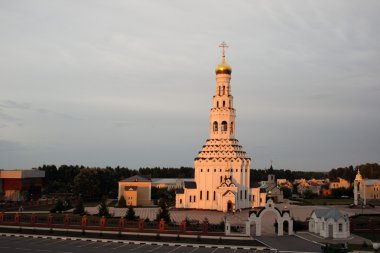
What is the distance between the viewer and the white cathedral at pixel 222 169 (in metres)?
51.2

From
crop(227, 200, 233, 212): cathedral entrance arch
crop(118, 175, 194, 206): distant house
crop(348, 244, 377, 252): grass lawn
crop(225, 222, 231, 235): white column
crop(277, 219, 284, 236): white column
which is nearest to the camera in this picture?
crop(348, 244, 377, 252): grass lawn

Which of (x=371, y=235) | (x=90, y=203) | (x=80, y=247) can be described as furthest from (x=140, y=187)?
(x=371, y=235)

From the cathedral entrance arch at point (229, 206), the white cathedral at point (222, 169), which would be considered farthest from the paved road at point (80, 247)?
the white cathedral at point (222, 169)

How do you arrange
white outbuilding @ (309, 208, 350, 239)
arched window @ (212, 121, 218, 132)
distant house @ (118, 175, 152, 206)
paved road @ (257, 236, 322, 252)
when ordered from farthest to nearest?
distant house @ (118, 175, 152, 206)
arched window @ (212, 121, 218, 132)
white outbuilding @ (309, 208, 350, 239)
paved road @ (257, 236, 322, 252)

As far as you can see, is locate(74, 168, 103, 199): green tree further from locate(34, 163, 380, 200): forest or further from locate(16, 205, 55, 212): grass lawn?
locate(16, 205, 55, 212): grass lawn

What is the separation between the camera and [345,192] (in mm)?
73312

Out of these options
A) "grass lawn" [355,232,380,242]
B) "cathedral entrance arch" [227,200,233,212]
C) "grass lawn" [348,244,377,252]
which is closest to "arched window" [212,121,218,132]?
"cathedral entrance arch" [227,200,233,212]

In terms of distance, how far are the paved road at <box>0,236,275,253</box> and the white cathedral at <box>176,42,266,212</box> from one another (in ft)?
77.2

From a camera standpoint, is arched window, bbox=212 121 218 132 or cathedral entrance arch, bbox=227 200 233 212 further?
arched window, bbox=212 121 218 132

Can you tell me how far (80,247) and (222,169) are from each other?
27706 millimetres

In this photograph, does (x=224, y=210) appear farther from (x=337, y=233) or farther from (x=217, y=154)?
(x=337, y=233)

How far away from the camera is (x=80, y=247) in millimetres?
A: 26703

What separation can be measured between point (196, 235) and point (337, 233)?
9.32 meters

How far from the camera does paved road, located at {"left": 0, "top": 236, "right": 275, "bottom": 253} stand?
25.6 m
